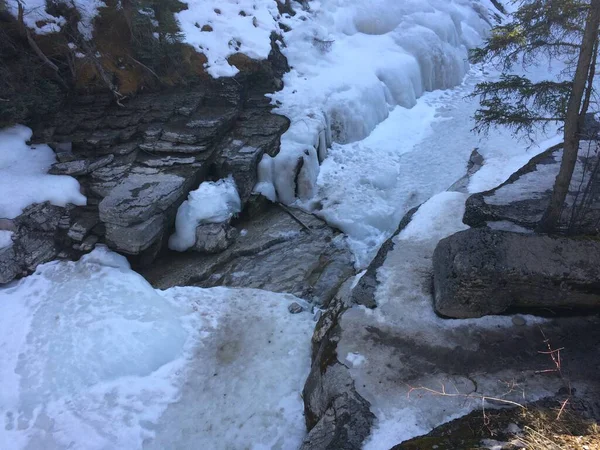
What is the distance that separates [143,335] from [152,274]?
2.09 metres

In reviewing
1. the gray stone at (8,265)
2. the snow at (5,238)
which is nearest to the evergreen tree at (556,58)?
the gray stone at (8,265)

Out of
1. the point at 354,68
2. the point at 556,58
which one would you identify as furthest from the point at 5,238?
the point at 354,68

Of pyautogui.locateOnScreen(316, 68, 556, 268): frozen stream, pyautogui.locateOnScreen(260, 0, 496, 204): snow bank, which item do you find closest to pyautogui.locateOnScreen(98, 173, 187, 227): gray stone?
pyautogui.locateOnScreen(260, 0, 496, 204): snow bank

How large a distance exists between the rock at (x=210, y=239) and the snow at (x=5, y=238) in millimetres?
3437

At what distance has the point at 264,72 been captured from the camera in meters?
12.3

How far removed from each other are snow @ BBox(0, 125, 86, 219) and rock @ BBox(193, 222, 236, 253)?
2.55 metres

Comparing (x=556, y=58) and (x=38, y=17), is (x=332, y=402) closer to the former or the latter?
(x=556, y=58)

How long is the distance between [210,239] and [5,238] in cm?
383

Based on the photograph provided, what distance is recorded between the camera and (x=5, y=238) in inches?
293

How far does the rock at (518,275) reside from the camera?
16.6 ft

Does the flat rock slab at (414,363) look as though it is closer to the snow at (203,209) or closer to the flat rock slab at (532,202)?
the flat rock slab at (532,202)

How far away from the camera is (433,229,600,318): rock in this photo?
16.6 feet

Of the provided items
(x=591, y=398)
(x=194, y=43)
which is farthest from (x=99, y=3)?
(x=591, y=398)

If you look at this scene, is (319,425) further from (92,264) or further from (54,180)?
(54,180)
